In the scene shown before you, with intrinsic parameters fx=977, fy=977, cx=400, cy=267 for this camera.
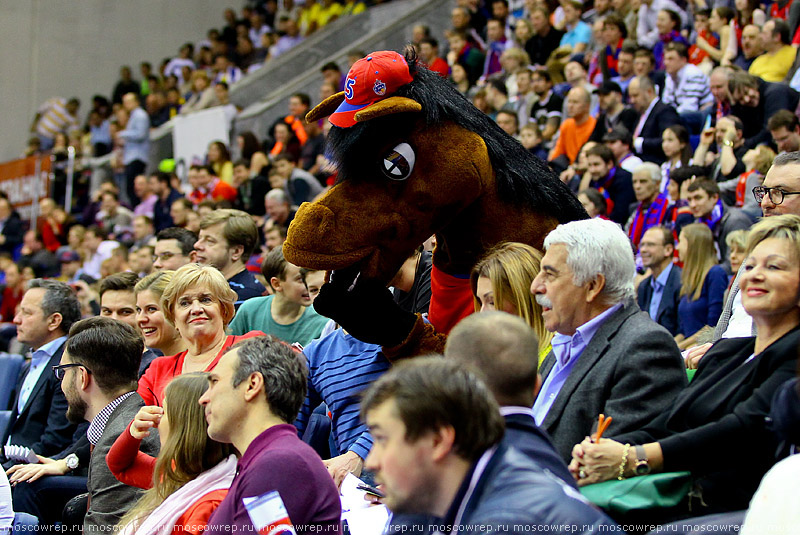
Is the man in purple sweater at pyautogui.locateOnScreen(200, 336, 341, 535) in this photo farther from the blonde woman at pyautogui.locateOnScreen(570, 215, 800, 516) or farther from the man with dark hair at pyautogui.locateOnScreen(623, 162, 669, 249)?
the man with dark hair at pyautogui.locateOnScreen(623, 162, 669, 249)

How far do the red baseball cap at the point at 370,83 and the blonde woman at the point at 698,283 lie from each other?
3.19 metres

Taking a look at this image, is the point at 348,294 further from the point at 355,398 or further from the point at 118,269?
the point at 118,269

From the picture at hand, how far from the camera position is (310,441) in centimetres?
377

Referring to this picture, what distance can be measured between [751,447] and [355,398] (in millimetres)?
1585

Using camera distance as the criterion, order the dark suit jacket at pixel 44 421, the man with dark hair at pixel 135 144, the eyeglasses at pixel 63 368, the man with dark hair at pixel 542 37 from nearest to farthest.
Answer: the eyeglasses at pixel 63 368 → the dark suit jacket at pixel 44 421 → the man with dark hair at pixel 542 37 → the man with dark hair at pixel 135 144

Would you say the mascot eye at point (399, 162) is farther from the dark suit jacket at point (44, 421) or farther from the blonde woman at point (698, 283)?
the blonde woman at point (698, 283)

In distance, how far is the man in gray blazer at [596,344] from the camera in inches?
97.0

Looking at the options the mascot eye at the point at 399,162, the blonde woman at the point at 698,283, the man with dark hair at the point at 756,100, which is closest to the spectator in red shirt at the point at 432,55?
the man with dark hair at the point at 756,100

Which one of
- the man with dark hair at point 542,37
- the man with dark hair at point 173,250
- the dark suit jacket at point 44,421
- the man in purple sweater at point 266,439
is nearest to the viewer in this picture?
the man in purple sweater at point 266,439

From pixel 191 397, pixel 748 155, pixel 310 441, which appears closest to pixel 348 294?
pixel 191 397

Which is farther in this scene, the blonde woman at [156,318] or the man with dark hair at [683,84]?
the man with dark hair at [683,84]

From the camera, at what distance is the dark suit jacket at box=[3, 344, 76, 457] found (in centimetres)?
458

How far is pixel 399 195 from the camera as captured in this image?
114 inches

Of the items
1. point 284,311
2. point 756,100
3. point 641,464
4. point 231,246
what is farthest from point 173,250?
point 756,100
